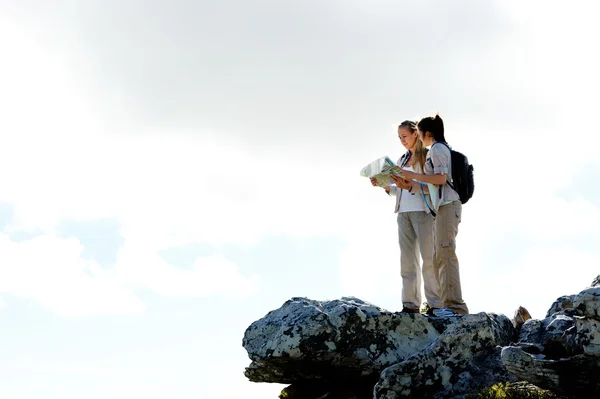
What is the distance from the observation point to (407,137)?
48.1ft

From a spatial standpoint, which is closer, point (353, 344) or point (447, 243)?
point (353, 344)

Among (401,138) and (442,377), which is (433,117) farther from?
(442,377)

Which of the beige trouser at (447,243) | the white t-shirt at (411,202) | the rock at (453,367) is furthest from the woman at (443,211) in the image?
the rock at (453,367)

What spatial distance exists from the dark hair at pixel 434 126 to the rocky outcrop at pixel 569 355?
14.9 feet

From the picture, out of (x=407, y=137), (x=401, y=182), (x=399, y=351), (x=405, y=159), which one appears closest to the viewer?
(x=399, y=351)

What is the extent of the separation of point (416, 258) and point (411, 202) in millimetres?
1147

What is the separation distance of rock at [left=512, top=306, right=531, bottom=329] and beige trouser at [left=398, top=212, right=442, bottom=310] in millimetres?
1571

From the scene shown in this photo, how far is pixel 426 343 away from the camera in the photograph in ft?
45.9

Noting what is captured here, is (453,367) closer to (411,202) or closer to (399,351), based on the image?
(399,351)

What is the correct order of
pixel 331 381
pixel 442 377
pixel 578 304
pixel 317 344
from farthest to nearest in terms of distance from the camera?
1. pixel 331 381
2. pixel 317 344
3. pixel 442 377
4. pixel 578 304

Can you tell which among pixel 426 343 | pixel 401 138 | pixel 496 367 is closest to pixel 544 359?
pixel 496 367

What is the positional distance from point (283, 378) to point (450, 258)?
4.15 meters

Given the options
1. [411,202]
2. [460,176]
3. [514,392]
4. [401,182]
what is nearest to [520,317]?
[460,176]

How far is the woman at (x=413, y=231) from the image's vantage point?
14.3m
